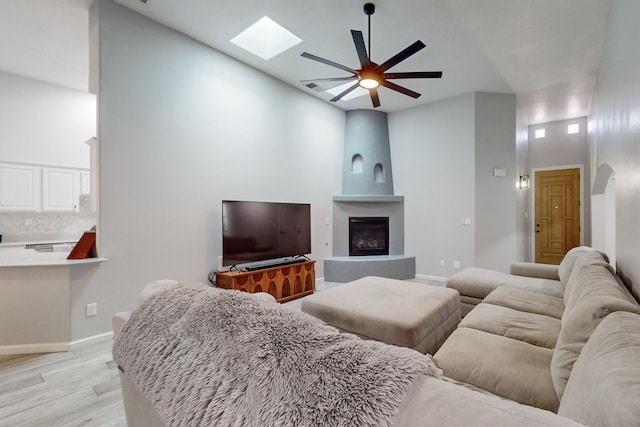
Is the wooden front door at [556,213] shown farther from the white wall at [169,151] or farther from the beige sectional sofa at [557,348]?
the white wall at [169,151]

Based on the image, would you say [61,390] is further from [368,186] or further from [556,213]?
[556,213]

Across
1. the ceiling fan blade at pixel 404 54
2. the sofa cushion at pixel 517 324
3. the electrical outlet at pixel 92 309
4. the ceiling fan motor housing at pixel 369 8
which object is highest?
the ceiling fan motor housing at pixel 369 8

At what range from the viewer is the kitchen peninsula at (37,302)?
2.44 meters

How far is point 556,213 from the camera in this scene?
238 inches

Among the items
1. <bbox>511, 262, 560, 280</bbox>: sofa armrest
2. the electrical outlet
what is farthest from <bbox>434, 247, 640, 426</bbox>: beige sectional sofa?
the electrical outlet

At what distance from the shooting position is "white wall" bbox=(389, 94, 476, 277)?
191 inches

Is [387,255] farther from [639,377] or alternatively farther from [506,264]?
[639,377]

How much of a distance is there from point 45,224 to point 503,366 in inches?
243

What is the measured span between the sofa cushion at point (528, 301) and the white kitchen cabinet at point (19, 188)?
6024 mm

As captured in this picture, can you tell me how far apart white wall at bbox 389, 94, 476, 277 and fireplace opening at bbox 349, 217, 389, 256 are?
17.3 inches

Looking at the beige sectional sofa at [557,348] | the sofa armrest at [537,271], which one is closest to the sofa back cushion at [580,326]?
the beige sectional sofa at [557,348]

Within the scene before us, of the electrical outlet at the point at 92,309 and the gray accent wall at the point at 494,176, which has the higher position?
the gray accent wall at the point at 494,176

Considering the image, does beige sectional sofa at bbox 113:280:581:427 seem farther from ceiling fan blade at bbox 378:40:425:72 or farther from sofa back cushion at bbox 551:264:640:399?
ceiling fan blade at bbox 378:40:425:72

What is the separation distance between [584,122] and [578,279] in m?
5.75
